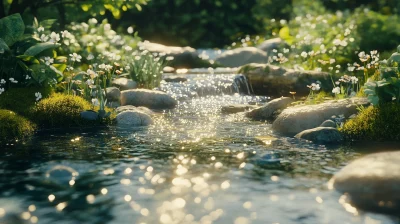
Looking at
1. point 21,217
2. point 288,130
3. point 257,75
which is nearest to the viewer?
point 21,217

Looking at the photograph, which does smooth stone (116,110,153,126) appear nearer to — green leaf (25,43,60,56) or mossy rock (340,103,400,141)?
green leaf (25,43,60,56)

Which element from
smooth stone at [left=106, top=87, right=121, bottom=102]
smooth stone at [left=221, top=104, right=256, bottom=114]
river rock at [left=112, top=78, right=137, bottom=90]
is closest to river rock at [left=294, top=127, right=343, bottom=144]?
smooth stone at [left=221, top=104, right=256, bottom=114]

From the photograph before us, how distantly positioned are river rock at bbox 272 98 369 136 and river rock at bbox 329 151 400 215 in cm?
371

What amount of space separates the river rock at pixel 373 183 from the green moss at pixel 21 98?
6605 millimetres

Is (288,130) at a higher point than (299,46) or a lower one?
lower

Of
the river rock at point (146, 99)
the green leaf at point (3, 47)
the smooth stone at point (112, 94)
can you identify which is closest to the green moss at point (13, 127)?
the green leaf at point (3, 47)

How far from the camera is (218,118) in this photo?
12961mm

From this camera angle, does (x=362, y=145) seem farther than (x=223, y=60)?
No

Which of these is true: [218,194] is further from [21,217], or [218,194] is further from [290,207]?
[21,217]

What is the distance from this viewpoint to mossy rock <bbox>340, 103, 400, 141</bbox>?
33.7 feet

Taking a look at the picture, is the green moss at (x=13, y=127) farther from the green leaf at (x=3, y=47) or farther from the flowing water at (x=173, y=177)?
the green leaf at (x=3, y=47)

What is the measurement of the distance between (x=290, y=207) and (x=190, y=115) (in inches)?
279

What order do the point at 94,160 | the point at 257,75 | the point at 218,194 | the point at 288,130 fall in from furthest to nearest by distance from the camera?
the point at 257,75 → the point at 288,130 → the point at 94,160 → the point at 218,194

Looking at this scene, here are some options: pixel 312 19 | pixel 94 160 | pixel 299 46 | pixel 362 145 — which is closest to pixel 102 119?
pixel 94 160
